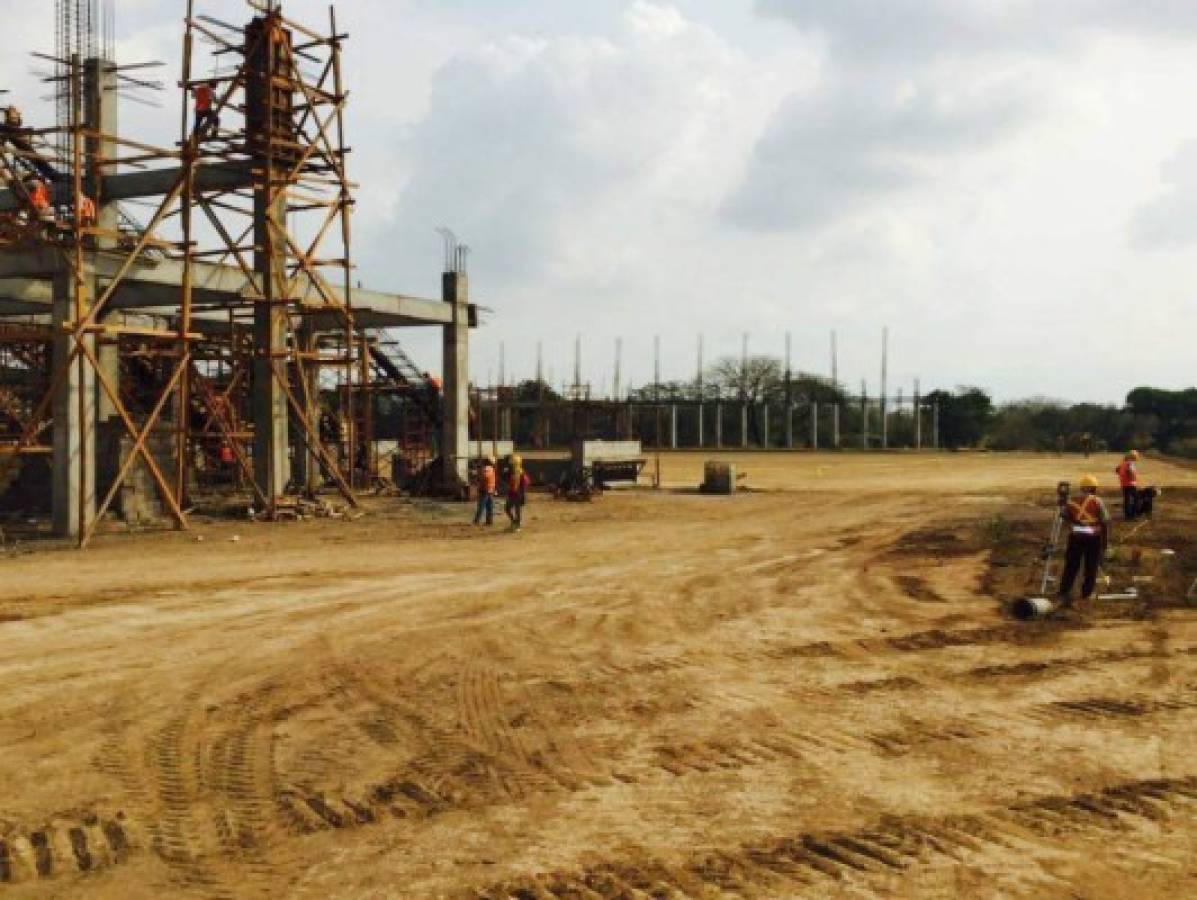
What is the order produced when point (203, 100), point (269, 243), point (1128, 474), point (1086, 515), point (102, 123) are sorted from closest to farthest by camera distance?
point (1086, 515), point (1128, 474), point (203, 100), point (269, 243), point (102, 123)

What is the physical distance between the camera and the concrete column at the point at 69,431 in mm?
22141

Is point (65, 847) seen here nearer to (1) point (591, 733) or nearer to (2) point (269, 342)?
(1) point (591, 733)

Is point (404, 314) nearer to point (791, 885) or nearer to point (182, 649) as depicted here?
point (182, 649)

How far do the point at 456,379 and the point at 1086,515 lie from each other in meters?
23.3

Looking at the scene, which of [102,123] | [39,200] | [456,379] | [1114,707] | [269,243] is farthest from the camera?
[456,379]

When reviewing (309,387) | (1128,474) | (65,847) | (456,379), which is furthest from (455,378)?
(65,847)

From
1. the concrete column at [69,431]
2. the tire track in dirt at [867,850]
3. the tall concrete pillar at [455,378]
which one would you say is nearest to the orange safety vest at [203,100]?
the concrete column at [69,431]

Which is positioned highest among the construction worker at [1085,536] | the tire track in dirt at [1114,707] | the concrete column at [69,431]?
the concrete column at [69,431]

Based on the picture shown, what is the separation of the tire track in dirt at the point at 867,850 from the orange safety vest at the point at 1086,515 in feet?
25.3

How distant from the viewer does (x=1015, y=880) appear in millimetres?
5805

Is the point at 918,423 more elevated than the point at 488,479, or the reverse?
the point at 918,423

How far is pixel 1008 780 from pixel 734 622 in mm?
6026

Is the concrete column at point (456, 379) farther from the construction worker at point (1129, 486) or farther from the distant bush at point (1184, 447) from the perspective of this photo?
the distant bush at point (1184, 447)

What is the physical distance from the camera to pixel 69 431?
22234 millimetres
